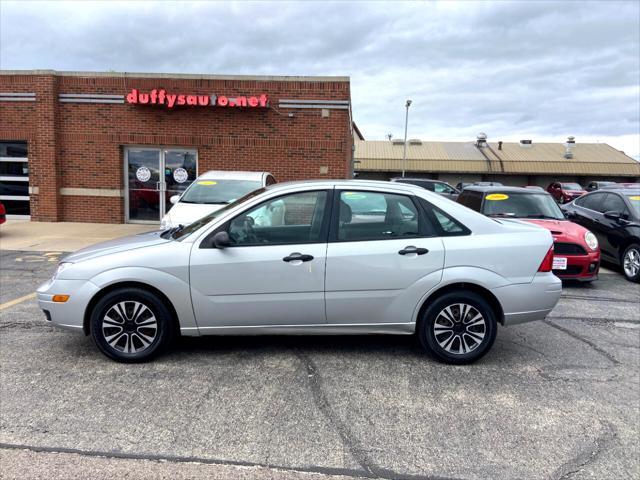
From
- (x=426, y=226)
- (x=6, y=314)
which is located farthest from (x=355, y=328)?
(x=6, y=314)

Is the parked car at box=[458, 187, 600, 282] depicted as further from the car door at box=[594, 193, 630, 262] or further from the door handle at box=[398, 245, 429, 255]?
the door handle at box=[398, 245, 429, 255]

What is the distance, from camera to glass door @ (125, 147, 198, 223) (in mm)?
14398

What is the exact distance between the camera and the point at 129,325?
4152 mm

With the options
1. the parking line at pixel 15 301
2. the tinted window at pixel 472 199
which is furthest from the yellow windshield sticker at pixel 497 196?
the parking line at pixel 15 301

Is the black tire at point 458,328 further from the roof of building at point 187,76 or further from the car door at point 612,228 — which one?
the roof of building at point 187,76

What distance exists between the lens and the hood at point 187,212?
8.34 meters

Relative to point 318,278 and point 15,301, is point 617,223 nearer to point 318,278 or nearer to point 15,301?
point 318,278

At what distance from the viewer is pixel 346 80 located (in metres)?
13.8

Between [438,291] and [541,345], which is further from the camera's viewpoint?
[541,345]

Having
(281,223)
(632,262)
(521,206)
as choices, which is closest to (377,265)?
(281,223)

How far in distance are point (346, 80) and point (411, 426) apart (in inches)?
467

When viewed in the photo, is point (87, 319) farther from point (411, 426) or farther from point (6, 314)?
point (411, 426)

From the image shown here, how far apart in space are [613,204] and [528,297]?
258 inches

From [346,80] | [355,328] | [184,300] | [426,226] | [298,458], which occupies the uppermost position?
[346,80]
